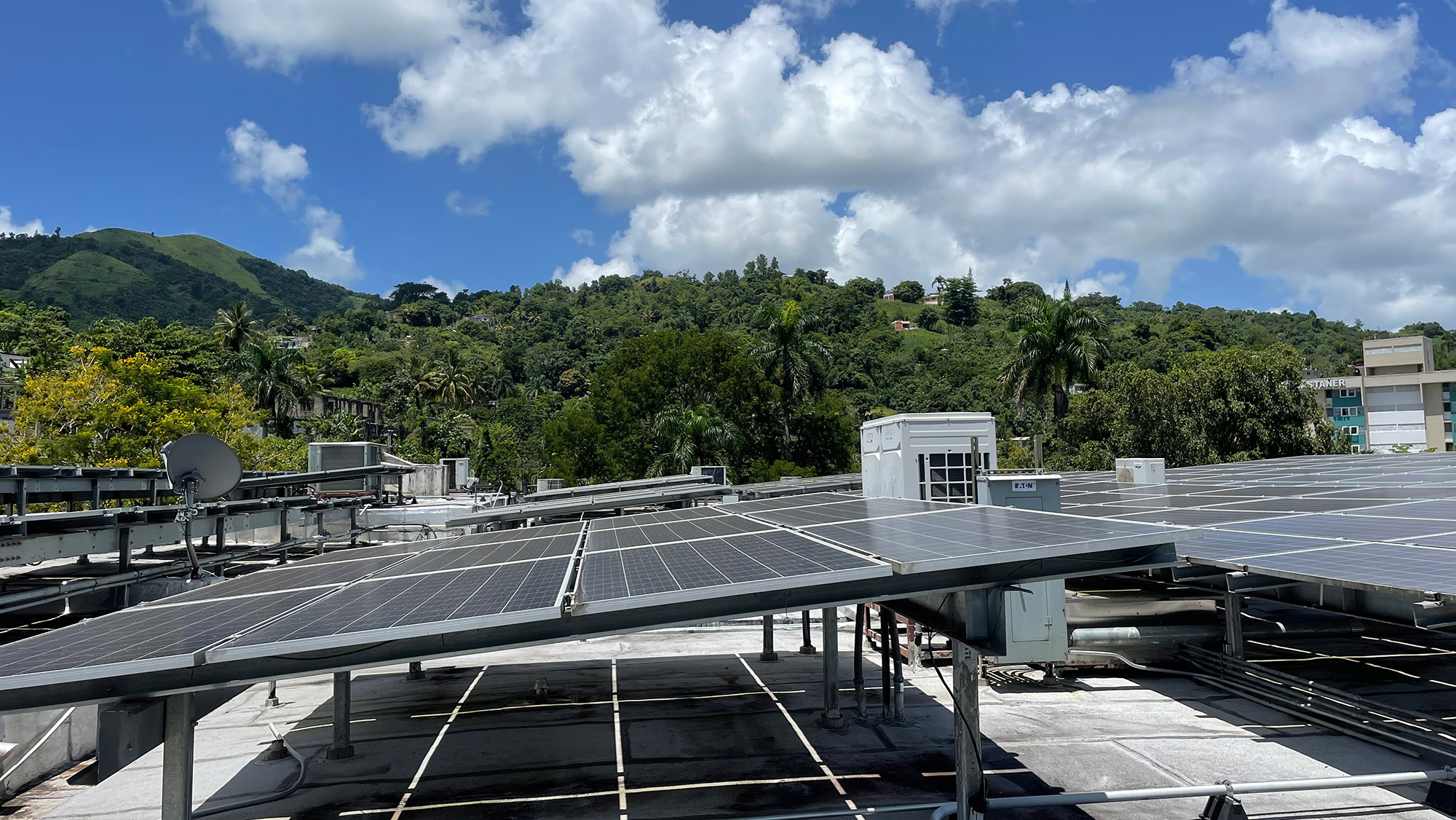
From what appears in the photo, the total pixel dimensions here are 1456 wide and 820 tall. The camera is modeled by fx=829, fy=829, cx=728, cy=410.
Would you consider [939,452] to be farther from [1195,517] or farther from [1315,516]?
[1315,516]

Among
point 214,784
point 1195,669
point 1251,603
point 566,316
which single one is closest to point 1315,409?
point 1251,603

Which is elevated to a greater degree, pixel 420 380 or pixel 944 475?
pixel 420 380

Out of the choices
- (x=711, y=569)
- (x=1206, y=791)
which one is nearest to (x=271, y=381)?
(x=711, y=569)

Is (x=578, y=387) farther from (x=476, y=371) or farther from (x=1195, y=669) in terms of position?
(x=1195, y=669)

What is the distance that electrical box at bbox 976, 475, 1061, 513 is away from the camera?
500 inches

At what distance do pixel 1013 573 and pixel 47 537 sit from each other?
14.8 metres

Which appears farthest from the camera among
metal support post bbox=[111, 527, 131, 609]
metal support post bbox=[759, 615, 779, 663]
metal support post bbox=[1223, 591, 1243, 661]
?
metal support post bbox=[759, 615, 779, 663]

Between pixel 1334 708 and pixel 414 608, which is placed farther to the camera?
pixel 1334 708

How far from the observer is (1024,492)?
1280 centimetres

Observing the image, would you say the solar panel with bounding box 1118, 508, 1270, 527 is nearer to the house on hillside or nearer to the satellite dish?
the satellite dish

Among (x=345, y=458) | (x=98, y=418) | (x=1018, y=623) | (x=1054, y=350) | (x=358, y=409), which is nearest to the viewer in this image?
(x=1018, y=623)

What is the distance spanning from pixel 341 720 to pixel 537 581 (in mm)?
8418

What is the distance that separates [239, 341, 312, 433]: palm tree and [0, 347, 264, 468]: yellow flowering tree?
2082 centimetres

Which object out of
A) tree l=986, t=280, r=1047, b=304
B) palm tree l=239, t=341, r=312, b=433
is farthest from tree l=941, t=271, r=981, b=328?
palm tree l=239, t=341, r=312, b=433
